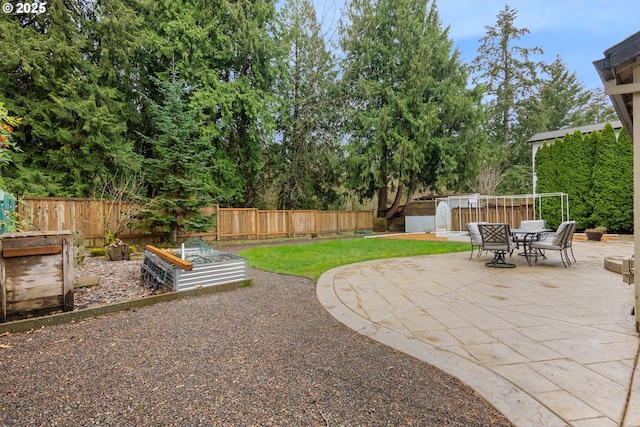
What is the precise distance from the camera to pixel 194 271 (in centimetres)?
441

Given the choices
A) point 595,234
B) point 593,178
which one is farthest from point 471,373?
Answer: point 593,178

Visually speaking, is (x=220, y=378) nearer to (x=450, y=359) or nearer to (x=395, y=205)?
(x=450, y=359)

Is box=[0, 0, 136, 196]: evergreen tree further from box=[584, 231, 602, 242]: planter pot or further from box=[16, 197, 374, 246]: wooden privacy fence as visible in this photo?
box=[584, 231, 602, 242]: planter pot

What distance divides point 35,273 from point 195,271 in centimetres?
173

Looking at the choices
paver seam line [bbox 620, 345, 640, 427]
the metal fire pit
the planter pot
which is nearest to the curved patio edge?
paver seam line [bbox 620, 345, 640, 427]

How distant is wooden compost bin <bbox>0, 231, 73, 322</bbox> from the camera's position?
298cm

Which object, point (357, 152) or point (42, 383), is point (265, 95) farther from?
point (42, 383)

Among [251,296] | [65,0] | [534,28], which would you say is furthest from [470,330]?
[534,28]

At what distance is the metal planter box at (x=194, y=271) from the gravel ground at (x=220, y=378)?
2.97 feet

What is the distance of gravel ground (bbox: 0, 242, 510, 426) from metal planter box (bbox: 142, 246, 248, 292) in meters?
0.91

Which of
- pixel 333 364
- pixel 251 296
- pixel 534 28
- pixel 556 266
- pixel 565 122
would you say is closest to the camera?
pixel 333 364

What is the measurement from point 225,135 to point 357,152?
23.7ft

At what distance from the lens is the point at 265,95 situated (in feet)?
49.9

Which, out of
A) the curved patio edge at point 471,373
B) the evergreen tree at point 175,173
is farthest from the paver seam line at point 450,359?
the evergreen tree at point 175,173
